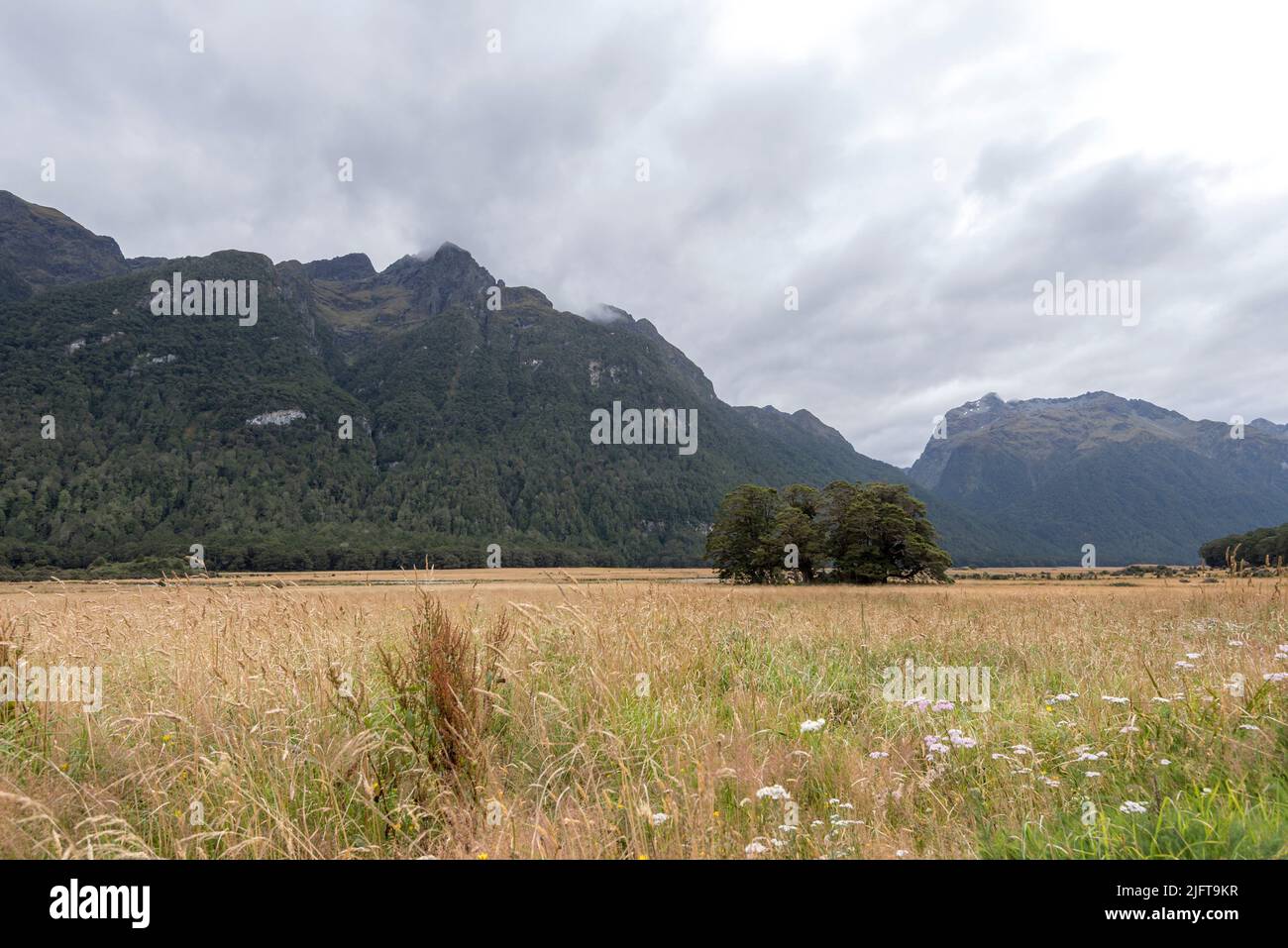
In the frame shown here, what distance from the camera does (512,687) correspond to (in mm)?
4641

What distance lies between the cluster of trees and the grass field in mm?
40180

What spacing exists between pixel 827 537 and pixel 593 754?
1812 inches

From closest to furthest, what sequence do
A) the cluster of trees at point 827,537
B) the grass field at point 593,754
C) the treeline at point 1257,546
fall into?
the grass field at point 593,754 → the cluster of trees at point 827,537 → the treeline at point 1257,546

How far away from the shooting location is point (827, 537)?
153ft

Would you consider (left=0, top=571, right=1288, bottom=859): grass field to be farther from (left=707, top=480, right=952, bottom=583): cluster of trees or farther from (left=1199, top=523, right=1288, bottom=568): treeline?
(left=1199, top=523, right=1288, bottom=568): treeline

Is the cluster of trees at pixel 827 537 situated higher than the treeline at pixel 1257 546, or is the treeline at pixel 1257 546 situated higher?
the cluster of trees at pixel 827 537

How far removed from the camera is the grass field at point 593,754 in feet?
8.96

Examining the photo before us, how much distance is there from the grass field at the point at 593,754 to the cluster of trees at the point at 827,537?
40.2m

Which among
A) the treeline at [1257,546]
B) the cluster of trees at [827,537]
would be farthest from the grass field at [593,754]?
the treeline at [1257,546]

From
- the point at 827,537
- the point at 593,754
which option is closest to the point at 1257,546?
the point at 827,537

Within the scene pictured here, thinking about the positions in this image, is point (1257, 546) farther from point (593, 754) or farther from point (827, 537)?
point (593, 754)

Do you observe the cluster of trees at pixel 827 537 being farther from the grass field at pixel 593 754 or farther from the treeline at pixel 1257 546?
the treeline at pixel 1257 546
